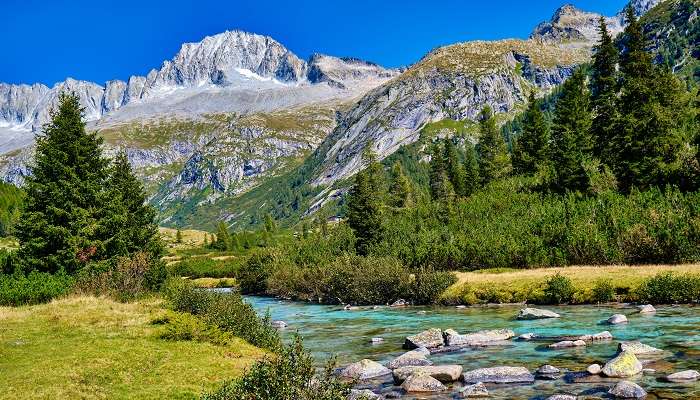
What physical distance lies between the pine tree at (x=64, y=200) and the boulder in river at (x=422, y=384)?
4097cm

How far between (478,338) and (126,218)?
40.6 m

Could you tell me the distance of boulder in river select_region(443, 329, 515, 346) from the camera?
32.9 m

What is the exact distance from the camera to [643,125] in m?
76.1

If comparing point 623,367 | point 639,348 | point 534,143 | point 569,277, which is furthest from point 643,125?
point 623,367

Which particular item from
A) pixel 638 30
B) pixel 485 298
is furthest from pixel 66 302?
pixel 638 30

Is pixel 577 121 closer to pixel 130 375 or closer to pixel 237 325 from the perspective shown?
pixel 237 325

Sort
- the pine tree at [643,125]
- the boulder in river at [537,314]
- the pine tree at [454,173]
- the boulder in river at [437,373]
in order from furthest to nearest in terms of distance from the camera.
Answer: the pine tree at [454,173] → the pine tree at [643,125] → the boulder in river at [537,314] → the boulder in river at [437,373]

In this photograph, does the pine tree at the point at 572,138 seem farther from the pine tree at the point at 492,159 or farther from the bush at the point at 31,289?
the bush at the point at 31,289

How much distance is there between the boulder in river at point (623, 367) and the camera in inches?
858

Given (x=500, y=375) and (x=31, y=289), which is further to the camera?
(x=31, y=289)

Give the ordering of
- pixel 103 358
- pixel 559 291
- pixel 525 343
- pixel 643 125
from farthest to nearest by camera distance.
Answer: pixel 643 125
pixel 559 291
pixel 525 343
pixel 103 358

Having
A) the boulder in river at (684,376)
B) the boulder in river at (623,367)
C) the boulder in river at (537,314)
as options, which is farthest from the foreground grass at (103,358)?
the boulder in river at (537,314)

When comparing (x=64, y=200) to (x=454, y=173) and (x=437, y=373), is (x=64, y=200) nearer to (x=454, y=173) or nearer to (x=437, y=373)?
(x=437, y=373)

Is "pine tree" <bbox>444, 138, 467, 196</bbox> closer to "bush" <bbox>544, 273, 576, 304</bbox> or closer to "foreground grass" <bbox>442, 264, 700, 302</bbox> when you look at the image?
"foreground grass" <bbox>442, 264, 700, 302</bbox>
